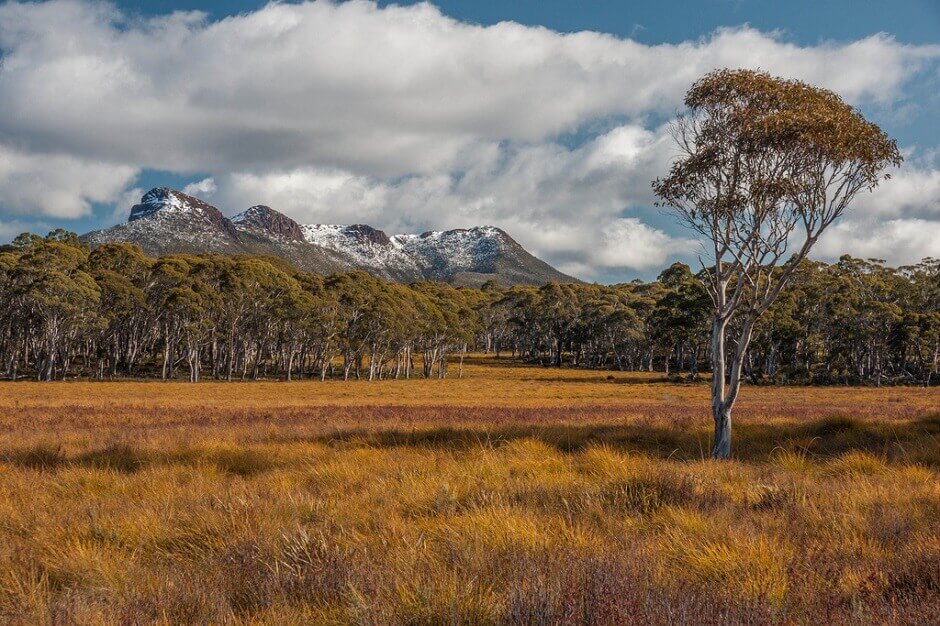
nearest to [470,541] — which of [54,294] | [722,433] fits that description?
[722,433]

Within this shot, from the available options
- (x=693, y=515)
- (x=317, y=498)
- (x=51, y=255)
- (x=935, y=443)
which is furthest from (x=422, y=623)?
(x=51, y=255)

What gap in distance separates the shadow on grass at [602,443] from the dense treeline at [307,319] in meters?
54.7

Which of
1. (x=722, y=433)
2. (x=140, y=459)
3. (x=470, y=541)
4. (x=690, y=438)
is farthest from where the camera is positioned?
(x=690, y=438)

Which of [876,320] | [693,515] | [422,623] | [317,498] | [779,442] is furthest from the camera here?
[876,320]

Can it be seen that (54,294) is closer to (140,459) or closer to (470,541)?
(140,459)

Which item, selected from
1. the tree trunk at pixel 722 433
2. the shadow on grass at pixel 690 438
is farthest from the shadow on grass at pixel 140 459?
the tree trunk at pixel 722 433

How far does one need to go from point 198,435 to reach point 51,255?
59.6m

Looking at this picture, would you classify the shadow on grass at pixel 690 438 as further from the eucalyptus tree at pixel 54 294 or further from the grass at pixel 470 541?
the eucalyptus tree at pixel 54 294

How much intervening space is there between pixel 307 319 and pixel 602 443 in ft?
200

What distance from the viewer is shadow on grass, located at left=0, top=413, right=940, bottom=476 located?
379 inches

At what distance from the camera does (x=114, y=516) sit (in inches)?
221

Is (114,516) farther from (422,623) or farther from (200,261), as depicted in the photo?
(200,261)

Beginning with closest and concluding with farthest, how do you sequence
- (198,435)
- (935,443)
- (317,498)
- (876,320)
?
(317,498) < (935,443) < (198,435) < (876,320)

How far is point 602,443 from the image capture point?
1178 centimetres
